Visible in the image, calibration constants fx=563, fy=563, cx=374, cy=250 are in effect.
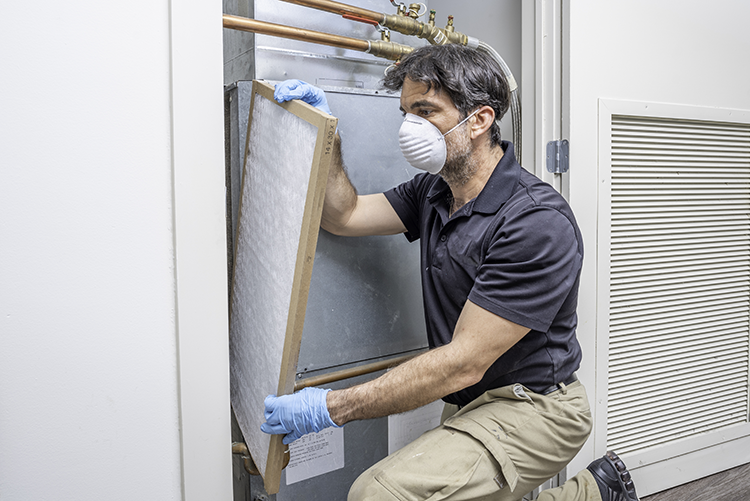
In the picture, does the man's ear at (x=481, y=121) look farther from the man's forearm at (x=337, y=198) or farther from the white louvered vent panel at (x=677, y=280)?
the white louvered vent panel at (x=677, y=280)

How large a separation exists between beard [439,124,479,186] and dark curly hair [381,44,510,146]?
0.16ft

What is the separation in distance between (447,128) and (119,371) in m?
0.80

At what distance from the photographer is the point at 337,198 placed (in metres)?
1.22

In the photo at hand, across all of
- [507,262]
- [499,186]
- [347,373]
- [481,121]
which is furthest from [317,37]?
[347,373]

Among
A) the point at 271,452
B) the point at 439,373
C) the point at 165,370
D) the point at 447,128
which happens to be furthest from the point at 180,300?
the point at 447,128

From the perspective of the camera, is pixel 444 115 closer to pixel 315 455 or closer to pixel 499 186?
pixel 499 186

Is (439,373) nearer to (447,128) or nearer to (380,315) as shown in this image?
(380,315)

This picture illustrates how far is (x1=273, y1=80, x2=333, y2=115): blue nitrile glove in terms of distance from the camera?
3.35 feet

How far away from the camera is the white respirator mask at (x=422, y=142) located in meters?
1.19

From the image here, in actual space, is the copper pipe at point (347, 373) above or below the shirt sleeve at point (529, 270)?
below

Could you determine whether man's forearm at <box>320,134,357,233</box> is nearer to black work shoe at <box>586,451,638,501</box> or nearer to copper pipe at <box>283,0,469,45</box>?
copper pipe at <box>283,0,469,45</box>

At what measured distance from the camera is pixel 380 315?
4.50 ft

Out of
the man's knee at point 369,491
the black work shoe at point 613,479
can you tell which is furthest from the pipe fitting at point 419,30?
the black work shoe at point 613,479

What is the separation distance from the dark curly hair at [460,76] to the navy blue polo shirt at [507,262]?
129 millimetres
